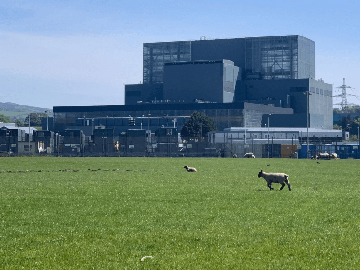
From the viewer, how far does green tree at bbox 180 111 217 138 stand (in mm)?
175375

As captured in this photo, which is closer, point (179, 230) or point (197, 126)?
point (179, 230)

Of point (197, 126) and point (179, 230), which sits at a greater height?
point (197, 126)

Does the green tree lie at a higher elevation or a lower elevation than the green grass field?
higher

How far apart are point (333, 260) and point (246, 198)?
11191 mm

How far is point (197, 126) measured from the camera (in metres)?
176

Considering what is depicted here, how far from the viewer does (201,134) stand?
16975 centimetres

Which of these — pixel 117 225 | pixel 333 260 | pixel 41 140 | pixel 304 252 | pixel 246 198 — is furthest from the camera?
pixel 41 140

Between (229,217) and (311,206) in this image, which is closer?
(229,217)

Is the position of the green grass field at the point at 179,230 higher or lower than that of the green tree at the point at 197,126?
lower

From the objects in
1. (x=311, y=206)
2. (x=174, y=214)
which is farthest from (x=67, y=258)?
(x=311, y=206)

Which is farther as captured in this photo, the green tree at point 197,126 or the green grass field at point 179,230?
the green tree at point 197,126

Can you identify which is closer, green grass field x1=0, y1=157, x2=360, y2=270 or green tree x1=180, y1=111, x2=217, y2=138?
green grass field x1=0, y1=157, x2=360, y2=270

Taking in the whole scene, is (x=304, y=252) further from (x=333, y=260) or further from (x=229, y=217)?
(x=229, y=217)

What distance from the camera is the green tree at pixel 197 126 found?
575ft
